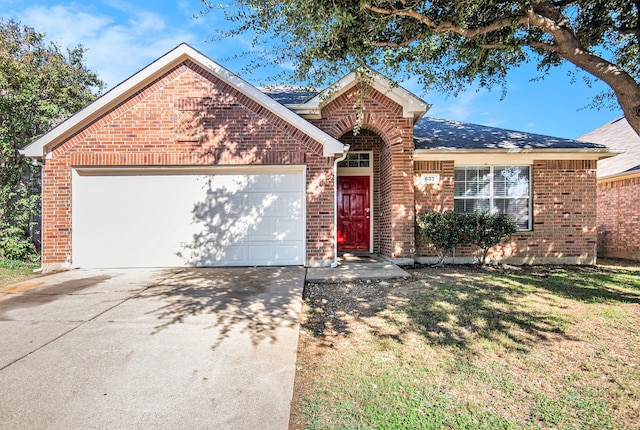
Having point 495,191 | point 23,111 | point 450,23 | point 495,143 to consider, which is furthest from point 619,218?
→ point 23,111

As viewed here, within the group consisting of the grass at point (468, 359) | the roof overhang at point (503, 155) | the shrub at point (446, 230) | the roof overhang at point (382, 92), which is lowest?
the grass at point (468, 359)

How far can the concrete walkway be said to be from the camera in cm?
632

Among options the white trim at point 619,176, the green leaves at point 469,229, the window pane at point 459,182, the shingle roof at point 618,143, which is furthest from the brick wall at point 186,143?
the shingle roof at point 618,143

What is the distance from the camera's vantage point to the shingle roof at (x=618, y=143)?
34.7 ft

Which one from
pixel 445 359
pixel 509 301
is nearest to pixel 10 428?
pixel 445 359

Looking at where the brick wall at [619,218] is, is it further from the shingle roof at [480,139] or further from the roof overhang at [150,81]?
the roof overhang at [150,81]

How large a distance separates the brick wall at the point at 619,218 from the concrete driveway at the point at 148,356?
11.2 m

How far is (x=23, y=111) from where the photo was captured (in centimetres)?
902

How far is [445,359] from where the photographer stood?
10.6ft

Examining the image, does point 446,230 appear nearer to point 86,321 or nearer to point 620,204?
point 86,321

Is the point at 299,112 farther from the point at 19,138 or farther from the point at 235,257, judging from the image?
the point at 19,138

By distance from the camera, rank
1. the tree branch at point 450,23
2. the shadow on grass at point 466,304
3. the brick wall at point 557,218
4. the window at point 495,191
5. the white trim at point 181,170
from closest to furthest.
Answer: the shadow on grass at point 466,304
the tree branch at point 450,23
the white trim at point 181,170
the brick wall at point 557,218
the window at point 495,191

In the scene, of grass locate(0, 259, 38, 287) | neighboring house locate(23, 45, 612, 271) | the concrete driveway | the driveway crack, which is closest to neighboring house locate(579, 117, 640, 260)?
neighboring house locate(23, 45, 612, 271)

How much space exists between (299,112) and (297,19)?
2773 mm
